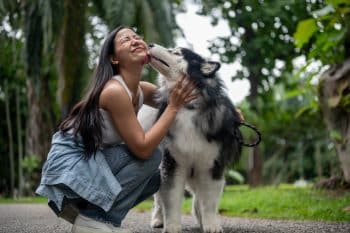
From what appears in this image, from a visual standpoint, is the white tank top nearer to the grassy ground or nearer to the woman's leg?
the woman's leg

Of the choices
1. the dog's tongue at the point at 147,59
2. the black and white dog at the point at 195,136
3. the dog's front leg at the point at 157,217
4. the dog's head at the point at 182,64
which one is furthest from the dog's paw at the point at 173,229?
the dog's tongue at the point at 147,59

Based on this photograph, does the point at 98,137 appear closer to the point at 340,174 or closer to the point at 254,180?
the point at 340,174

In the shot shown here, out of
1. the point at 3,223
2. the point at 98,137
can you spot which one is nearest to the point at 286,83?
the point at 3,223

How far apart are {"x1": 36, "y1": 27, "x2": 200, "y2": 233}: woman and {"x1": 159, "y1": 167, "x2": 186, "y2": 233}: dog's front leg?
0.78 feet

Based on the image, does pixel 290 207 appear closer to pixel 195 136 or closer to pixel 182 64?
pixel 195 136

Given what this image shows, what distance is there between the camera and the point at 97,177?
10.0ft

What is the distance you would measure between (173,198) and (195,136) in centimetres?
46

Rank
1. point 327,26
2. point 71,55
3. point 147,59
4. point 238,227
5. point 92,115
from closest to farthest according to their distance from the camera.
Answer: point 92,115, point 147,59, point 238,227, point 327,26, point 71,55

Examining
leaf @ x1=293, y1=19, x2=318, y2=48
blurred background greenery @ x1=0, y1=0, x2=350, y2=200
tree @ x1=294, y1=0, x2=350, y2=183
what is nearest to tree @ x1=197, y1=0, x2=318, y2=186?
blurred background greenery @ x1=0, y1=0, x2=350, y2=200

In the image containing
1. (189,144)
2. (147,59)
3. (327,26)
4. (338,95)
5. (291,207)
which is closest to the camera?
(147,59)

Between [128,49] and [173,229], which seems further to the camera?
[173,229]

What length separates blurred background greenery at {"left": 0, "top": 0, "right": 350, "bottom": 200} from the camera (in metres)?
7.53

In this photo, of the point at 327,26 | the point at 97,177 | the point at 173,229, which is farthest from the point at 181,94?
the point at 327,26

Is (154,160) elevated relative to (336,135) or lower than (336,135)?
elevated
